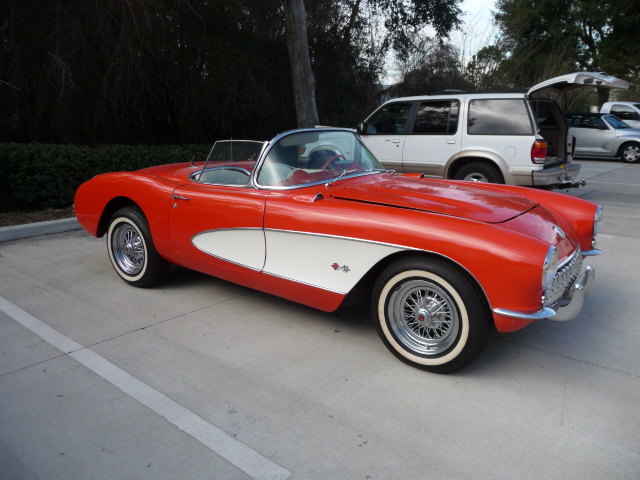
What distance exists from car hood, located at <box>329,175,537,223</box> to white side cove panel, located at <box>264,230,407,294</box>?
13.4 inches

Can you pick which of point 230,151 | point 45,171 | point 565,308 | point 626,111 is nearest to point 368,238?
point 565,308

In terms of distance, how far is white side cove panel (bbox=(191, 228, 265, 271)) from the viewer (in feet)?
12.1

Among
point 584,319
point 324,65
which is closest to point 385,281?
point 584,319

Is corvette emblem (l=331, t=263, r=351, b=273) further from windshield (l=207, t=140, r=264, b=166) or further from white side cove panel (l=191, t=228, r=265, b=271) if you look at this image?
windshield (l=207, t=140, r=264, b=166)

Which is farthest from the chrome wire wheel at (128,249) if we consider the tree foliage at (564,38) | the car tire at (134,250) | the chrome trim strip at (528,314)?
the tree foliage at (564,38)

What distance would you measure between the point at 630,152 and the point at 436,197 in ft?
49.5

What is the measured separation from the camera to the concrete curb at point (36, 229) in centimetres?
628

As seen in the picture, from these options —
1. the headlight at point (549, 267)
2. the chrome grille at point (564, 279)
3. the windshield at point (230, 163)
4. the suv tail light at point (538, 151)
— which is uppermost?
the windshield at point (230, 163)

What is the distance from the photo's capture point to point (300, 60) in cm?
1066

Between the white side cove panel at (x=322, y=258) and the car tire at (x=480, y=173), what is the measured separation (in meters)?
4.90

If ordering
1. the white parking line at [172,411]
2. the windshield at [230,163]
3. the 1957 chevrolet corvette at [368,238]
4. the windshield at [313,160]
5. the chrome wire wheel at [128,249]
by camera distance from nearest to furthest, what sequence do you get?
the white parking line at [172,411] → the 1957 chevrolet corvette at [368,238] → the windshield at [313,160] → the windshield at [230,163] → the chrome wire wheel at [128,249]

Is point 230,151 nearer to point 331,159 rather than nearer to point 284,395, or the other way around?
point 331,159

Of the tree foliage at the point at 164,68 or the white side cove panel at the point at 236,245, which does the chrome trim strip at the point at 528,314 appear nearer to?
the white side cove panel at the point at 236,245

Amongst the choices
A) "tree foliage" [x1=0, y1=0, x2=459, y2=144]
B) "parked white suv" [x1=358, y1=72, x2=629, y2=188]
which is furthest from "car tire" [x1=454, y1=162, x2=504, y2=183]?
"tree foliage" [x1=0, y1=0, x2=459, y2=144]
